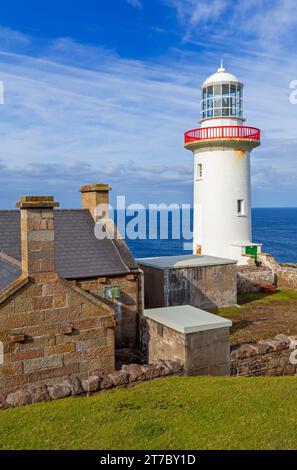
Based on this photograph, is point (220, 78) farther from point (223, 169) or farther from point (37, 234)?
point (37, 234)

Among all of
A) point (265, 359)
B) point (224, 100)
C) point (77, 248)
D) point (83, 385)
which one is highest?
point (224, 100)

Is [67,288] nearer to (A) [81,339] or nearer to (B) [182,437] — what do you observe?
(A) [81,339]

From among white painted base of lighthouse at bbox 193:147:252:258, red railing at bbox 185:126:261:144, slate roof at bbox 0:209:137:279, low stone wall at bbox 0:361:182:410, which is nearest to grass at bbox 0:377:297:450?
low stone wall at bbox 0:361:182:410

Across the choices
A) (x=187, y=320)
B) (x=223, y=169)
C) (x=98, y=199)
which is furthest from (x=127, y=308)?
(x=223, y=169)

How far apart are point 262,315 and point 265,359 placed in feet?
24.5

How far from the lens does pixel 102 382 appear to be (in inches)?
333

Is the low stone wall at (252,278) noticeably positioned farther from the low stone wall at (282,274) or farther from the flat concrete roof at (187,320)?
the flat concrete roof at (187,320)

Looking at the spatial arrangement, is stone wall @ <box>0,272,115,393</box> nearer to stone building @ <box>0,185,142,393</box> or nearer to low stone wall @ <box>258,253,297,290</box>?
stone building @ <box>0,185,142,393</box>

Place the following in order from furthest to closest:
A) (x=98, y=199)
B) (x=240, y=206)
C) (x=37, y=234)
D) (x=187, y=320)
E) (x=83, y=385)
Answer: (x=240, y=206)
(x=98, y=199)
(x=187, y=320)
(x=37, y=234)
(x=83, y=385)

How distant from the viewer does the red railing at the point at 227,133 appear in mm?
22859

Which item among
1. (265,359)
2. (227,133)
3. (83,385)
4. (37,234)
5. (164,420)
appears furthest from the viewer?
(227,133)

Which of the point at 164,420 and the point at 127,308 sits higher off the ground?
the point at 127,308

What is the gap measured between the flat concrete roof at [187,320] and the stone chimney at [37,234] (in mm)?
3083

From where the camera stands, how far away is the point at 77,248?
14.7 m
